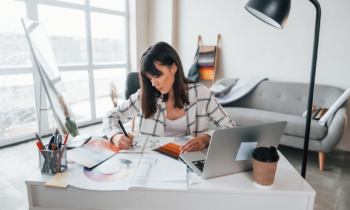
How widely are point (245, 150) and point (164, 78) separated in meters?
0.61

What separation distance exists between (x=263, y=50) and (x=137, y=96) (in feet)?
7.56

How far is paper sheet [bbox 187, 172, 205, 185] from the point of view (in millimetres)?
730

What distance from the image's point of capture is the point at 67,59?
3170 mm

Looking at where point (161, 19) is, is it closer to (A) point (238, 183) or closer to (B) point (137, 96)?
(B) point (137, 96)

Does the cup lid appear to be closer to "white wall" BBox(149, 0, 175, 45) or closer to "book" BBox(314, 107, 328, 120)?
"book" BBox(314, 107, 328, 120)

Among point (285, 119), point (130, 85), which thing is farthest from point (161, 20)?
point (285, 119)

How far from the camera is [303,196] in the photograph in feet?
2.28

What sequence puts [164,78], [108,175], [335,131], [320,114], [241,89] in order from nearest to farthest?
[108,175] < [164,78] < [335,131] < [320,114] < [241,89]

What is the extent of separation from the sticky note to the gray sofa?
5.48 feet

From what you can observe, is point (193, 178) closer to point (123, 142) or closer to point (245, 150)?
point (245, 150)

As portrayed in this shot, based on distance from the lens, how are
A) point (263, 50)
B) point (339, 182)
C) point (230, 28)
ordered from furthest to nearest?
1. point (230, 28)
2. point (263, 50)
3. point (339, 182)

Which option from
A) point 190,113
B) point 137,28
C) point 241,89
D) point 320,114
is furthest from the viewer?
point 137,28

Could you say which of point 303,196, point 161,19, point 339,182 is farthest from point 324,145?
point 161,19

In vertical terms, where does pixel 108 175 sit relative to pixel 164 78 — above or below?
below
